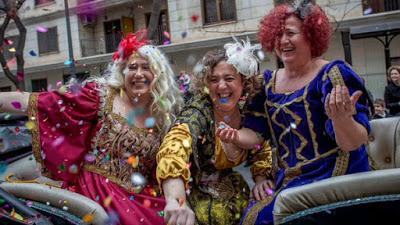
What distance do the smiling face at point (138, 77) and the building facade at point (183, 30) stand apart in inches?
265

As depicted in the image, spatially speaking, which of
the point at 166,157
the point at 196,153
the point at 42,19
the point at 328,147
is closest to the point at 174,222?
the point at 166,157

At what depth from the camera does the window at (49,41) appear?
20062 mm

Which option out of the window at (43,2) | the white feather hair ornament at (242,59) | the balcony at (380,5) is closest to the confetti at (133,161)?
the white feather hair ornament at (242,59)

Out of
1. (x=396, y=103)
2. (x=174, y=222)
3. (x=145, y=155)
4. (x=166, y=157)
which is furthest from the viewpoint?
(x=396, y=103)

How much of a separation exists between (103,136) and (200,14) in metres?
14.1

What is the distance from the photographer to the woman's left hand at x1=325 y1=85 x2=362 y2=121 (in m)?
1.87

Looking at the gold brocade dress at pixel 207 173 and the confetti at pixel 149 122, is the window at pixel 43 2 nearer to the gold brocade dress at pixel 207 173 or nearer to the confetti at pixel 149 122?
the confetti at pixel 149 122

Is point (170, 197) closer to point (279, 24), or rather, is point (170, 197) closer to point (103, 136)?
point (103, 136)

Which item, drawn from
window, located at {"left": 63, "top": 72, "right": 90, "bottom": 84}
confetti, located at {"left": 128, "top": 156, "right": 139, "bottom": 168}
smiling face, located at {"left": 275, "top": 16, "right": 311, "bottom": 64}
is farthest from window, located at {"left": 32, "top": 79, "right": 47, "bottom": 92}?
smiling face, located at {"left": 275, "top": 16, "right": 311, "bottom": 64}

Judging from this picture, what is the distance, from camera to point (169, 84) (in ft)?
8.90

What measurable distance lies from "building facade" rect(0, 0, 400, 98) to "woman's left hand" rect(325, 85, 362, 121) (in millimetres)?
7628

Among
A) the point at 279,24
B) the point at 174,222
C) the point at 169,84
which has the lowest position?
the point at 174,222

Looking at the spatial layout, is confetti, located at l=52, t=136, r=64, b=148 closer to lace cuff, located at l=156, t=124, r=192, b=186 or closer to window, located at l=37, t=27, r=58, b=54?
lace cuff, located at l=156, t=124, r=192, b=186

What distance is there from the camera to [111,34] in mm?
19438
